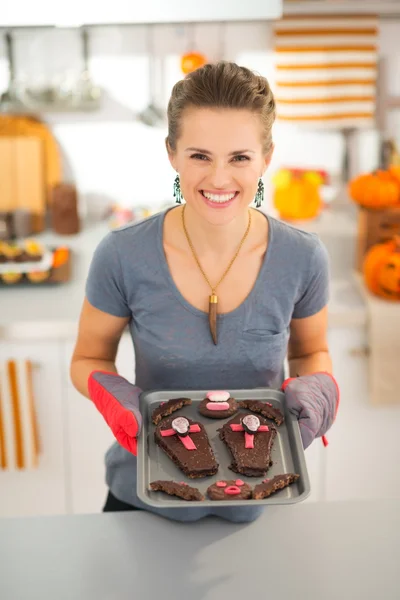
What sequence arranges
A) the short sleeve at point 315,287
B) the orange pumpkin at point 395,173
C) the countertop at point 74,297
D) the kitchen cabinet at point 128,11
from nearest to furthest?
the kitchen cabinet at point 128,11 < the short sleeve at point 315,287 < the countertop at point 74,297 < the orange pumpkin at point 395,173

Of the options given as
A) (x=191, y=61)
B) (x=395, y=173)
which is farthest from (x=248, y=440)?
(x=191, y=61)

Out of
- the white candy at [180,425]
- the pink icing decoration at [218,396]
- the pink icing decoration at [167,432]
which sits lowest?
the pink icing decoration at [167,432]

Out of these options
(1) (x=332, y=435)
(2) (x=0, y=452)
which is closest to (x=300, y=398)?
(1) (x=332, y=435)

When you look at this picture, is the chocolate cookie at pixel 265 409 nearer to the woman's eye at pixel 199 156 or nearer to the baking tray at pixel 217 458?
the baking tray at pixel 217 458

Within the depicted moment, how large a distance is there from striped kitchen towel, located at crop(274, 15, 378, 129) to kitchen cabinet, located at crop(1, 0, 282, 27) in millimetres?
1628

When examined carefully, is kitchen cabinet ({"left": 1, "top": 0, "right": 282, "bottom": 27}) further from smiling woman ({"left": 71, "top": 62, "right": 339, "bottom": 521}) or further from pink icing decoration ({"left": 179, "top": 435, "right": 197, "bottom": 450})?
pink icing decoration ({"left": 179, "top": 435, "right": 197, "bottom": 450})

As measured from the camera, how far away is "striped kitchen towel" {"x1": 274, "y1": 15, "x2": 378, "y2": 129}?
259 centimetres

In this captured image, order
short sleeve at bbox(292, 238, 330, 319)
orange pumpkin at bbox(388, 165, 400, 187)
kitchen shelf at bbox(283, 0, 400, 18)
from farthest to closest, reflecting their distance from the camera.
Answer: kitchen shelf at bbox(283, 0, 400, 18) → orange pumpkin at bbox(388, 165, 400, 187) → short sleeve at bbox(292, 238, 330, 319)

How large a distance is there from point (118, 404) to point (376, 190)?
143 cm

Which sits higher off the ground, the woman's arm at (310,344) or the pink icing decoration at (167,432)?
the woman's arm at (310,344)

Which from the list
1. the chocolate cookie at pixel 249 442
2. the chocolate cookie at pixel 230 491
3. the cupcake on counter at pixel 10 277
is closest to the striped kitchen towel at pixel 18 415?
the cupcake on counter at pixel 10 277

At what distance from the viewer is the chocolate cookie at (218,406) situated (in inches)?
50.6

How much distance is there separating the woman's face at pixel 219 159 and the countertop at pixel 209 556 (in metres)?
0.50

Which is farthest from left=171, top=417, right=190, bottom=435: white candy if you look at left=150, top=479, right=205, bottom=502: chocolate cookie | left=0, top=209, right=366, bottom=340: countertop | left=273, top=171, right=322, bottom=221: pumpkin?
left=273, top=171, right=322, bottom=221: pumpkin
